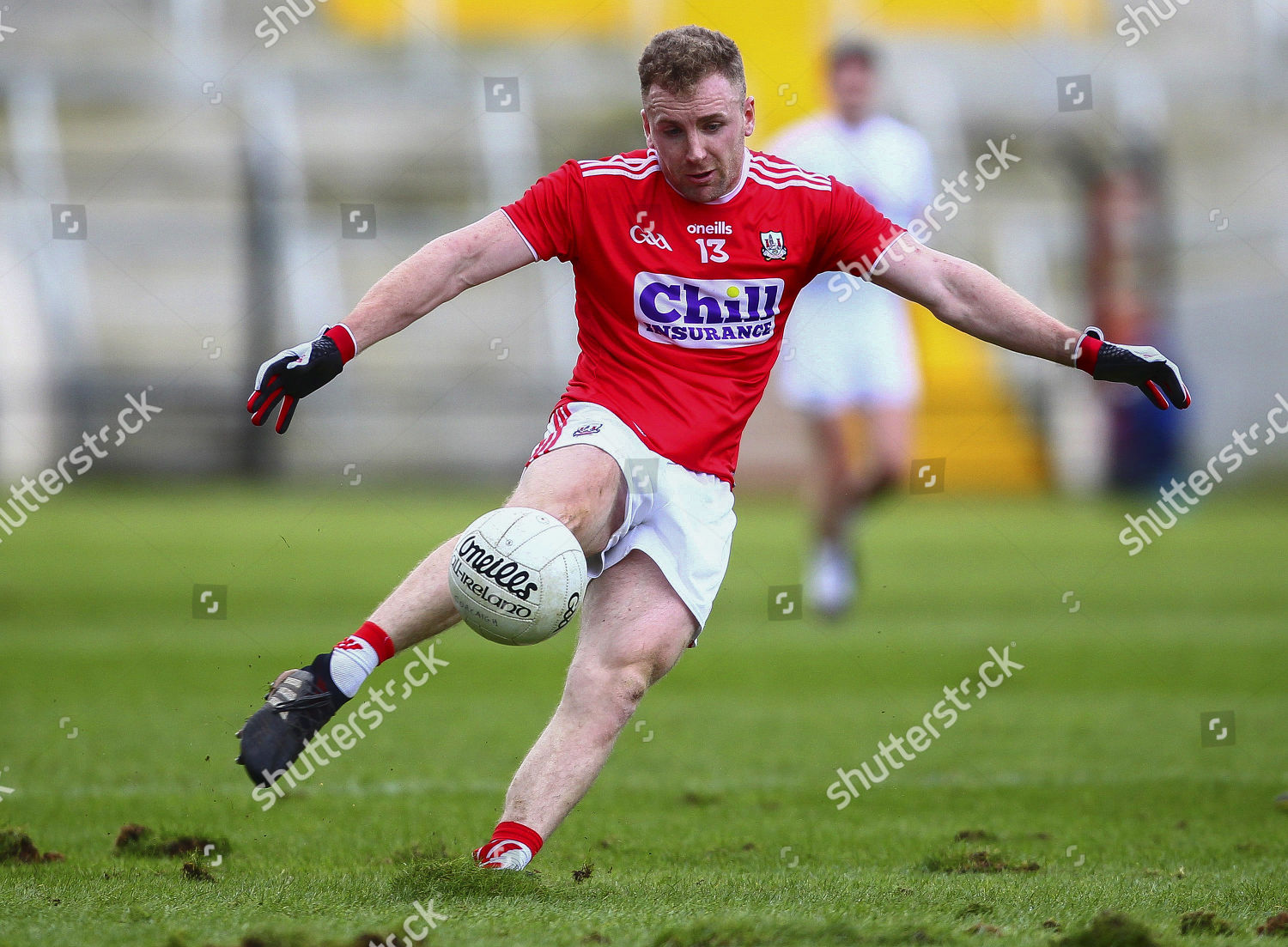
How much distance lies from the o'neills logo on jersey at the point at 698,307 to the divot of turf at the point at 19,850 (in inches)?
86.7

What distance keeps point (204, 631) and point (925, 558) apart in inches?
270

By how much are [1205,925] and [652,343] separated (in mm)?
2042

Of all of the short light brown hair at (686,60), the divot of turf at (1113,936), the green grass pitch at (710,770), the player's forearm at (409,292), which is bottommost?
the green grass pitch at (710,770)

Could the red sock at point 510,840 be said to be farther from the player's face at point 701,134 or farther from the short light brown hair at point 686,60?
the short light brown hair at point 686,60

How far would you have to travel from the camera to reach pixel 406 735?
261 inches

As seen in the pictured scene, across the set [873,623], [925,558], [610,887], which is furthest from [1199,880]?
[925,558]

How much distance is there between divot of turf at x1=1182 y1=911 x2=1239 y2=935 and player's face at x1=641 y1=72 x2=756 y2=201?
2.20 meters

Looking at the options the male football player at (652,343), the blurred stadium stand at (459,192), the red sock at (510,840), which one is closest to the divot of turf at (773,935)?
the red sock at (510,840)

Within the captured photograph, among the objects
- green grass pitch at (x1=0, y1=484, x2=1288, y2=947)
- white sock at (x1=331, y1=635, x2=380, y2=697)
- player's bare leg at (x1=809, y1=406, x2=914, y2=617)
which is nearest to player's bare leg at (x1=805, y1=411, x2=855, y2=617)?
player's bare leg at (x1=809, y1=406, x2=914, y2=617)

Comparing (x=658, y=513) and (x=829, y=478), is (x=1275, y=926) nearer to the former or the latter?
(x=658, y=513)

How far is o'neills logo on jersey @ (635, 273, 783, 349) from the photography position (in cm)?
420

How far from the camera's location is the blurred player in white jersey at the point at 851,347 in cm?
897

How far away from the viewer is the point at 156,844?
171 inches

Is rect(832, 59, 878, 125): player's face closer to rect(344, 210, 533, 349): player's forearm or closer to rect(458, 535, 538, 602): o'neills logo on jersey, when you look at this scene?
rect(344, 210, 533, 349): player's forearm
